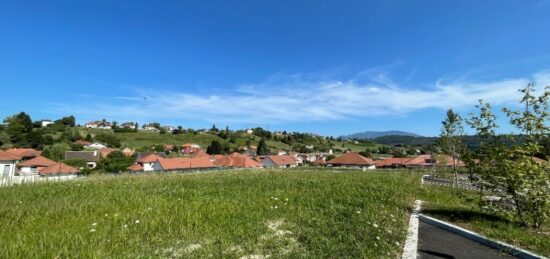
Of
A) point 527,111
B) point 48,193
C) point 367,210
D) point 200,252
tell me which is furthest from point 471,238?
point 48,193

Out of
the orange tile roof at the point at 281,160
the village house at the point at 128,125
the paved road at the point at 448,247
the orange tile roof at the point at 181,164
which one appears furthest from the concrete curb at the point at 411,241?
the village house at the point at 128,125

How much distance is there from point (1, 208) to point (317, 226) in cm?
847

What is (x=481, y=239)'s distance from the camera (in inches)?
267

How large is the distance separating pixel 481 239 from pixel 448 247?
3.12ft

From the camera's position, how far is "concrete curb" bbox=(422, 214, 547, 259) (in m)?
5.82

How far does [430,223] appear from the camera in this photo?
8.54m

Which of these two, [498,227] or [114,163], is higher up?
[498,227]

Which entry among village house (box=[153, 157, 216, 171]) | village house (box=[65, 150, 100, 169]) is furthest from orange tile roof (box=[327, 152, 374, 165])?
village house (box=[65, 150, 100, 169])

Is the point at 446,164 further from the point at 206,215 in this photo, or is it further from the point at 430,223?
the point at 206,215

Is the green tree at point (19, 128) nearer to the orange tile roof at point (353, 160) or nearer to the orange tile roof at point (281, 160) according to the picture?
the orange tile roof at point (281, 160)

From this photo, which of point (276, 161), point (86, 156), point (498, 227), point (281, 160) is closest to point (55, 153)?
point (86, 156)

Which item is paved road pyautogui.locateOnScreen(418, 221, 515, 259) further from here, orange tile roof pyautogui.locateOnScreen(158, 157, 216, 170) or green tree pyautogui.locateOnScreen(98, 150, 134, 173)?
green tree pyautogui.locateOnScreen(98, 150, 134, 173)

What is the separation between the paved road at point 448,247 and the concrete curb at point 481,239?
13 cm

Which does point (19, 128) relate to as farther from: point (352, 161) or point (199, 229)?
point (199, 229)
